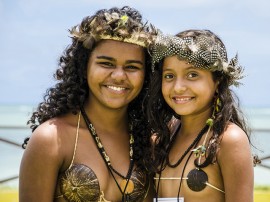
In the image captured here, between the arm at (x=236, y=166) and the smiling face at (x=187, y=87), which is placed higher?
the smiling face at (x=187, y=87)

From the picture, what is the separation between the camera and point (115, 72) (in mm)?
4730

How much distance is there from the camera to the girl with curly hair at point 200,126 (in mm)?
4414

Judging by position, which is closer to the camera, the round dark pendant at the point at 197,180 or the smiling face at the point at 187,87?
the round dark pendant at the point at 197,180

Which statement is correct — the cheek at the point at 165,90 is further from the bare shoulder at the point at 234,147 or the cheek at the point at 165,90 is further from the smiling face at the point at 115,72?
the bare shoulder at the point at 234,147

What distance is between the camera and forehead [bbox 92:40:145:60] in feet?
15.6

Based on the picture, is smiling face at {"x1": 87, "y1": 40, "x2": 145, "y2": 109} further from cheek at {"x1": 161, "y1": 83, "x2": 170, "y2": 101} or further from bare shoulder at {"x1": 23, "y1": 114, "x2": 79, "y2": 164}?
bare shoulder at {"x1": 23, "y1": 114, "x2": 79, "y2": 164}

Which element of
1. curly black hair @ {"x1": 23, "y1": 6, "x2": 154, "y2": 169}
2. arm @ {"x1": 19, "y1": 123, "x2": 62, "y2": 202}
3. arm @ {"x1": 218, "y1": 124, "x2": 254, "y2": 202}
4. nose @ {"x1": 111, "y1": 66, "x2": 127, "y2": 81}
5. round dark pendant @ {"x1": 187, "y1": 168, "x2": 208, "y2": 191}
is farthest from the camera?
curly black hair @ {"x1": 23, "y1": 6, "x2": 154, "y2": 169}

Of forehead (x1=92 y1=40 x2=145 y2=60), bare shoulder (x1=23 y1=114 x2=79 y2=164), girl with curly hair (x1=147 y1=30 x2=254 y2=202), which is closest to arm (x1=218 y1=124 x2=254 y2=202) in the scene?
girl with curly hair (x1=147 y1=30 x2=254 y2=202)

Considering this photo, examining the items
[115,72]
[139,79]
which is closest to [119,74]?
[115,72]

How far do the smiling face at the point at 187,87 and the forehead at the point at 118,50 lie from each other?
22cm

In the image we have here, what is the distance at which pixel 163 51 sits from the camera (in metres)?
4.75

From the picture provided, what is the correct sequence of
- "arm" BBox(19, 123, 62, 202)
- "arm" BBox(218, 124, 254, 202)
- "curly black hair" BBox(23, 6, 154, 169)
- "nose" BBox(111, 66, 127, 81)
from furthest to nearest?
1. "curly black hair" BBox(23, 6, 154, 169)
2. "nose" BBox(111, 66, 127, 81)
3. "arm" BBox(19, 123, 62, 202)
4. "arm" BBox(218, 124, 254, 202)

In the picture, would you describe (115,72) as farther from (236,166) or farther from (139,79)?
(236,166)

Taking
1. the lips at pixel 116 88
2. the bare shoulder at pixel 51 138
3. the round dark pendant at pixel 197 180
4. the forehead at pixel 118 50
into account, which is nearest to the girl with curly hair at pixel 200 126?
the round dark pendant at pixel 197 180
